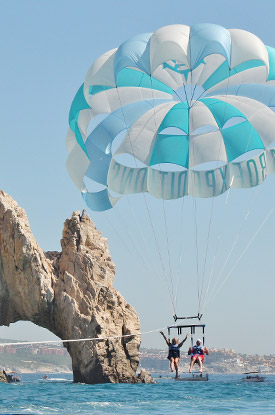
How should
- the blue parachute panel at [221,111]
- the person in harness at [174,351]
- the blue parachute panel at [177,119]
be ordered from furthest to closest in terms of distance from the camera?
the blue parachute panel at [177,119], the blue parachute panel at [221,111], the person in harness at [174,351]

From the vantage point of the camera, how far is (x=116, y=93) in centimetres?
1817

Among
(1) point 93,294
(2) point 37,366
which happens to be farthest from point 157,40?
(2) point 37,366

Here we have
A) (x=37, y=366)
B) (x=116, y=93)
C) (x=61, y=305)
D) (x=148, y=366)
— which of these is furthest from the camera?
(x=37, y=366)

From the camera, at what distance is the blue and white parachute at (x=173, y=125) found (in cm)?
1742

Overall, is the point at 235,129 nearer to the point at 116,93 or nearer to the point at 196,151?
the point at 196,151

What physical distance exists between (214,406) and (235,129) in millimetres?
7313

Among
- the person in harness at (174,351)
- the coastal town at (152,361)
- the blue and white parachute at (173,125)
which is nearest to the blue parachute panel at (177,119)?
the blue and white parachute at (173,125)

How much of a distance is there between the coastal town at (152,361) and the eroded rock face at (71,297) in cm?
9261

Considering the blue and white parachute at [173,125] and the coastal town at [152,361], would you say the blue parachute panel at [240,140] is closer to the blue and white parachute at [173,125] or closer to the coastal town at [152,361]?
the blue and white parachute at [173,125]

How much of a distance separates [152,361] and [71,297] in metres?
108

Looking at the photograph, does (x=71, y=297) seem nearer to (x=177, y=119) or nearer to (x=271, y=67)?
(x=177, y=119)

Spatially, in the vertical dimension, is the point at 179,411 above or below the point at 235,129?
below

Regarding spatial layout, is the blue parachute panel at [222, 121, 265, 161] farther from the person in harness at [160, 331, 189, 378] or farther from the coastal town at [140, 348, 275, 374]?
the coastal town at [140, 348, 275, 374]

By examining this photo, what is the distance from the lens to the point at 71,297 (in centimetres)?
3011
